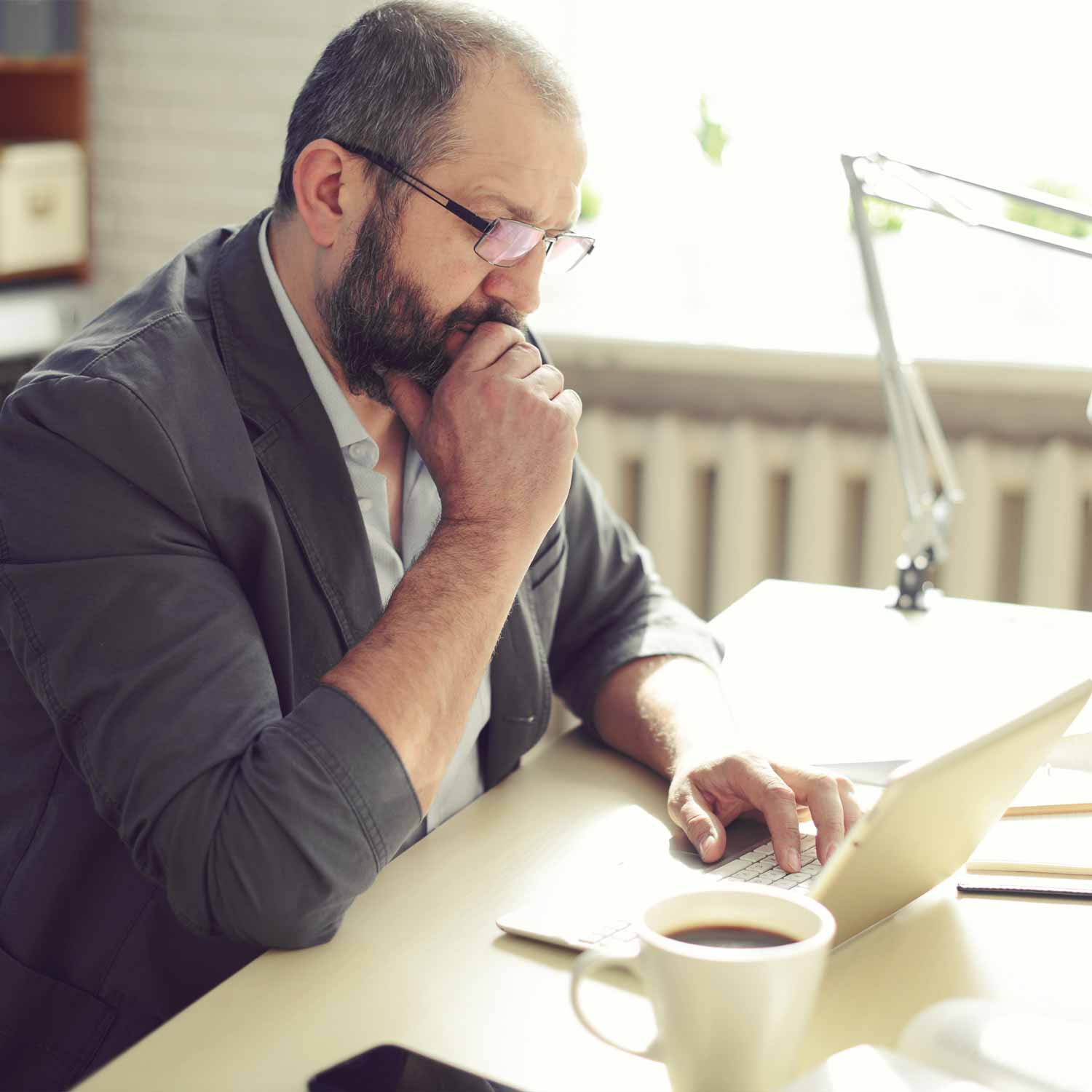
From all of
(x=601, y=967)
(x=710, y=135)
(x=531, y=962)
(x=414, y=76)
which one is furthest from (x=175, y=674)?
(x=710, y=135)

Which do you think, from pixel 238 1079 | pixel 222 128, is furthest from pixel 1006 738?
pixel 222 128

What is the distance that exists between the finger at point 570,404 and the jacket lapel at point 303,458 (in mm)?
198

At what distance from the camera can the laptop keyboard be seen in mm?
962

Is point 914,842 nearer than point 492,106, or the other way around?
point 914,842

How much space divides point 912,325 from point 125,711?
6.16 ft

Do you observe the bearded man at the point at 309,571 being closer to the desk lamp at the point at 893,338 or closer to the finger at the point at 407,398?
the finger at the point at 407,398

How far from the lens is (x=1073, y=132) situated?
2340 millimetres

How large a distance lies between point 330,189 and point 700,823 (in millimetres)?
627

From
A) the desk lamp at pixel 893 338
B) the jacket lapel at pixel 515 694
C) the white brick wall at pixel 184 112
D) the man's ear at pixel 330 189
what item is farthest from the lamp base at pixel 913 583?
the white brick wall at pixel 184 112

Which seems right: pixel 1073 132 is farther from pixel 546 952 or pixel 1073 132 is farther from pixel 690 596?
pixel 546 952

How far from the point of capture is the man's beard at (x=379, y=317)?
1.22 m

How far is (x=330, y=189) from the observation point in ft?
4.08

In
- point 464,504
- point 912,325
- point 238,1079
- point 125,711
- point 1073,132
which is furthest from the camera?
point 912,325

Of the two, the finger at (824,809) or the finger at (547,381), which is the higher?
the finger at (547,381)
